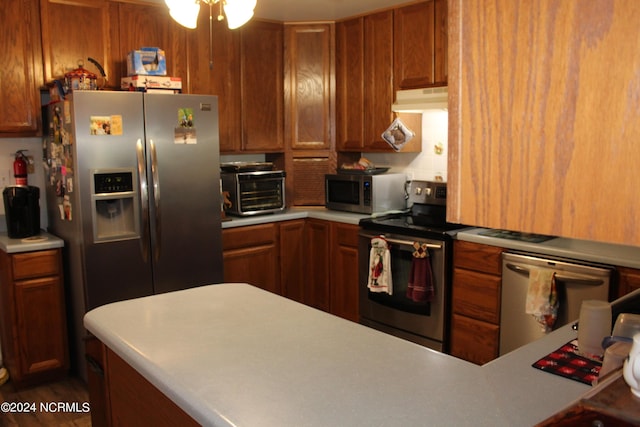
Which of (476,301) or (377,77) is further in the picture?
(377,77)

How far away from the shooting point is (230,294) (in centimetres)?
208

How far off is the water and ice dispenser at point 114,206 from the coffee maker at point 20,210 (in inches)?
19.9

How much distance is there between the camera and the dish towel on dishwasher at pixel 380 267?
3713 millimetres

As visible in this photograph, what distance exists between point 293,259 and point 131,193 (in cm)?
145

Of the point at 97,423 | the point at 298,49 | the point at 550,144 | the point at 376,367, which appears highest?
the point at 298,49

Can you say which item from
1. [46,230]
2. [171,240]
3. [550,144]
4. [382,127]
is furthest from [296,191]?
[550,144]

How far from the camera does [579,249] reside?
2.88 meters

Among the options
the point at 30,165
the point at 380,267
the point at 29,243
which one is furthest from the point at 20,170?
the point at 380,267

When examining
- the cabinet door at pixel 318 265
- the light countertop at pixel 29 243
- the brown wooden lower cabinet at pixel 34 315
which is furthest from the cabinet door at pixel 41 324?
the cabinet door at pixel 318 265

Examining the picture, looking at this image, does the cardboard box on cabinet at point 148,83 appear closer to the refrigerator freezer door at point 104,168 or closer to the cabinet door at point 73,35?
the refrigerator freezer door at point 104,168

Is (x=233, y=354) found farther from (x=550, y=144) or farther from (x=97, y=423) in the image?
(x=550, y=144)

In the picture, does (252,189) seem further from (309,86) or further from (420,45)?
(420,45)

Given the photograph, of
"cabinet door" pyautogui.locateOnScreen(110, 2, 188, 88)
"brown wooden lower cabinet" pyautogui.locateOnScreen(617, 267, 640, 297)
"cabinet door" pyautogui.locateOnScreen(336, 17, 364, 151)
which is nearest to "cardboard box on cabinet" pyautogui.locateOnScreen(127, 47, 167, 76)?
"cabinet door" pyautogui.locateOnScreen(110, 2, 188, 88)

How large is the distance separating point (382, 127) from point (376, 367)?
118 inches
